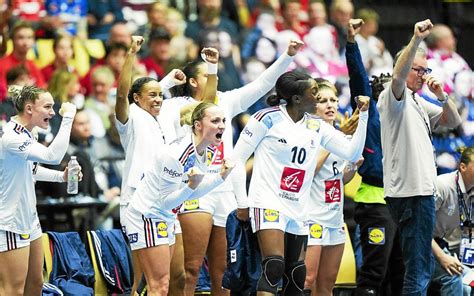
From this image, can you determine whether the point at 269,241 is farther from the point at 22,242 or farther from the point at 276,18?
the point at 276,18

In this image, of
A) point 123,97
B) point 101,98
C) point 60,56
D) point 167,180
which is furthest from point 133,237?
point 60,56

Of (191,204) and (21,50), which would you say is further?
(21,50)

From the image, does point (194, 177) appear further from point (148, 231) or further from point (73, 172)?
point (73, 172)

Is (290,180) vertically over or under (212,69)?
under

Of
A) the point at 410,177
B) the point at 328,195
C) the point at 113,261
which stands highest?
the point at 410,177

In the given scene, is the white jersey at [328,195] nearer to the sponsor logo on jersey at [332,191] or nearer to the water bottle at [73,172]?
the sponsor logo on jersey at [332,191]

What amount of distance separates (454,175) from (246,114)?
379 cm

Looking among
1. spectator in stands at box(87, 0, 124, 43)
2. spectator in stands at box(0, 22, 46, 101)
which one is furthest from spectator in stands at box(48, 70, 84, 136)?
spectator in stands at box(87, 0, 124, 43)

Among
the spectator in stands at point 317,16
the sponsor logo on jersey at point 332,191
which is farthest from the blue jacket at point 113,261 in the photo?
the spectator in stands at point 317,16

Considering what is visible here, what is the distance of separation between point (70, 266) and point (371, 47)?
6508mm

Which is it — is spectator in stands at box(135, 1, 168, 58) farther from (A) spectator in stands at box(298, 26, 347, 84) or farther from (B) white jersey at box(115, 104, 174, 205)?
(B) white jersey at box(115, 104, 174, 205)

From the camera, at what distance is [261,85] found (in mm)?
10555

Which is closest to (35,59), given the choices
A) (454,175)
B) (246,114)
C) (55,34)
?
(55,34)

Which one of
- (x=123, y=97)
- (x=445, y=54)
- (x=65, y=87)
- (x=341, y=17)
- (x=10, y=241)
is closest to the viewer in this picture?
(x=10, y=241)
